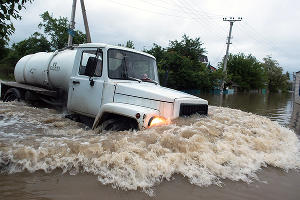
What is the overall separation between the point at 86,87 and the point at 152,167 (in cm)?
295

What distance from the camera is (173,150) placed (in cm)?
415

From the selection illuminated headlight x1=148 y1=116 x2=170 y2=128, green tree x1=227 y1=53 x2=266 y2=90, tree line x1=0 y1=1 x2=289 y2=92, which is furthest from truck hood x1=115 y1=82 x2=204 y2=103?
green tree x1=227 y1=53 x2=266 y2=90

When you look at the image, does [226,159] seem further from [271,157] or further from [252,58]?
[252,58]

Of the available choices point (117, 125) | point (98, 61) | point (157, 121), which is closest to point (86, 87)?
point (98, 61)

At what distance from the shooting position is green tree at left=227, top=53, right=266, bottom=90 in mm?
55750

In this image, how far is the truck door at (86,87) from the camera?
5570 millimetres

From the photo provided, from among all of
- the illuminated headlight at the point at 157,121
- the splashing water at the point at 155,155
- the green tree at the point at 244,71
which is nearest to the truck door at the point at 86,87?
the splashing water at the point at 155,155

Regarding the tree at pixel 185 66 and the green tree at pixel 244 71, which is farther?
the green tree at pixel 244 71

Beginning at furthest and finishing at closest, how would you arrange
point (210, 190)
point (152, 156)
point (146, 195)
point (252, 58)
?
point (252, 58) → point (152, 156) → point (210, 190) → point (146, 195)

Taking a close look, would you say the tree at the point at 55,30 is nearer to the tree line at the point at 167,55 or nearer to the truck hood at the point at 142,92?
the tree line at the point at 167,55

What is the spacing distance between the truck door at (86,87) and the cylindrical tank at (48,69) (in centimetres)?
109

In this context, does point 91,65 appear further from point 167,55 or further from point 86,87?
point 167,55

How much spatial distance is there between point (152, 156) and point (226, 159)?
1.20m

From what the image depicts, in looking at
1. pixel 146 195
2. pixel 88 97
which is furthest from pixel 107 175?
pixel 88 97
